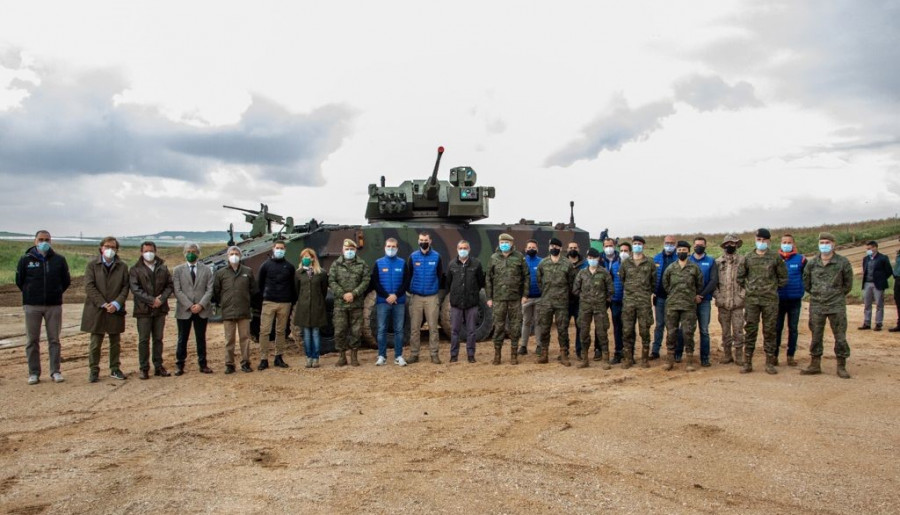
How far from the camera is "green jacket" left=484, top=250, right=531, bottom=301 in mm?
9242

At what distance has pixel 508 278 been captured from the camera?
926 cm

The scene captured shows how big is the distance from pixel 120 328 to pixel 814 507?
297 inches

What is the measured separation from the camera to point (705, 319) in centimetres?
874

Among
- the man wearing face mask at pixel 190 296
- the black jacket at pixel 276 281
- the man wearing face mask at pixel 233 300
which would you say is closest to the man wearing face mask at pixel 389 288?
the black jacket at pixel 276 281

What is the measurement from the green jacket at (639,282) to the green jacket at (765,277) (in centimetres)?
114

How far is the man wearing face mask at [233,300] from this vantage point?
8766 millimetres

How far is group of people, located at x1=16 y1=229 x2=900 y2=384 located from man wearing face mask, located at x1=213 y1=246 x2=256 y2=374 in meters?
0.02

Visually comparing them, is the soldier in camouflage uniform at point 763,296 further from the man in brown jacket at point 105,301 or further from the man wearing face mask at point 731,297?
the man in brown jacket at point 105,301

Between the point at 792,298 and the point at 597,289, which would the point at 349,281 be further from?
the point at 792,298

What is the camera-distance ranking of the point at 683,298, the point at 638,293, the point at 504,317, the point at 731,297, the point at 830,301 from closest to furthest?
1. the point at 830,301
2. the point at 683,298
3. the point at 638,293
4. the point at 731,297
5. the point at 504,317

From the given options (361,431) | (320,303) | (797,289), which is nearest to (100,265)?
(320,303)

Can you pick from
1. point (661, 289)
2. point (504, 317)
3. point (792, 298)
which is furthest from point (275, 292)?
point (792, 298)

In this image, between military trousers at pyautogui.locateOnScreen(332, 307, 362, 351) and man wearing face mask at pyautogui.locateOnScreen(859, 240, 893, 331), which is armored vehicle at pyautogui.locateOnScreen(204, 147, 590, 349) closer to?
military trousers at pyautogui.locateOnScreen(332, 307, 362, 351)

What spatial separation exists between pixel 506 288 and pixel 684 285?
226 centimetres
